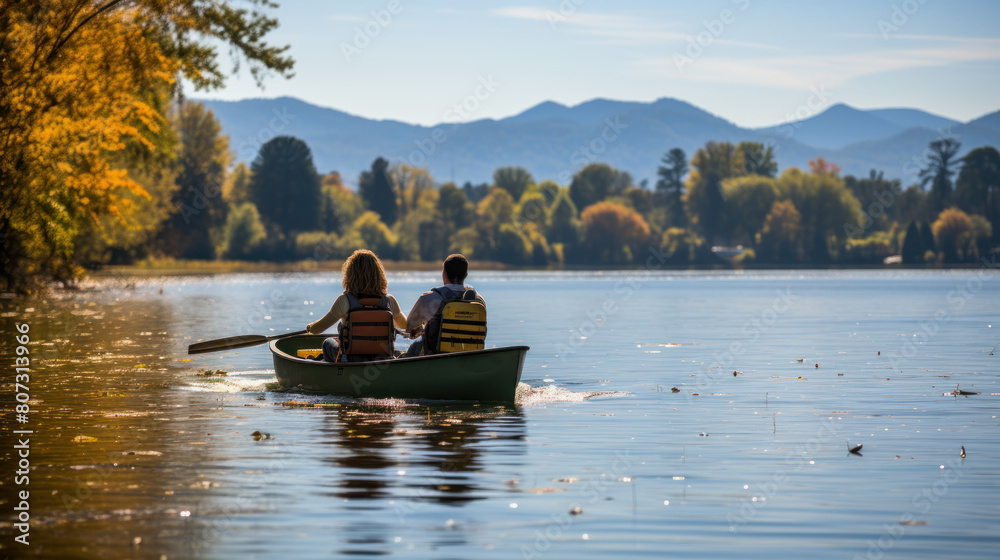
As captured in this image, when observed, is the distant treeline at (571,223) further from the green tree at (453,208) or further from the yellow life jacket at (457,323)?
the yellow life jacket at (457,323)

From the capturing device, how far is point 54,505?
30.8 feet

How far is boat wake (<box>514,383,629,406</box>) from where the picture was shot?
1761 centimetres

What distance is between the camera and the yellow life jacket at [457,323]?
52.0 feet

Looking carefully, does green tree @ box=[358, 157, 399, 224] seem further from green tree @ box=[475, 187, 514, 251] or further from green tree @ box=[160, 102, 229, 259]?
green tree @ box=[160, 102, 229, 259]

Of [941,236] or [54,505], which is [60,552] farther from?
[941,236]

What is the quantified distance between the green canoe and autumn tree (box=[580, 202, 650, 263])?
166 meters

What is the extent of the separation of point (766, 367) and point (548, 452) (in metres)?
12.4

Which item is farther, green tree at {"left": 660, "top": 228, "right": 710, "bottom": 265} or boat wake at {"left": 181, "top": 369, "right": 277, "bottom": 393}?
green tree at {"left": 660, "top": 228, "right": 710, "bottom": 265}

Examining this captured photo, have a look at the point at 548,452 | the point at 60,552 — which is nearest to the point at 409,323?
the point at 548,452

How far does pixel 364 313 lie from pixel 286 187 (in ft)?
497

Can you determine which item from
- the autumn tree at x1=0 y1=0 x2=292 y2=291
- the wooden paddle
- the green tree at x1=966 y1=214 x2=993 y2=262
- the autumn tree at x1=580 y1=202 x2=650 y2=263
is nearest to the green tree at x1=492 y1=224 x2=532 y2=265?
the autumn tree at x1=580 y1=202 x2=650 y2=263

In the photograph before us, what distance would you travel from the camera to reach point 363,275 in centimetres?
1556

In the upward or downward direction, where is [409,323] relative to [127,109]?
downward

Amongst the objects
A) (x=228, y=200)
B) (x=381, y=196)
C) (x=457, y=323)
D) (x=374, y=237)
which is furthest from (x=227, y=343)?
(x=381, y=196)
